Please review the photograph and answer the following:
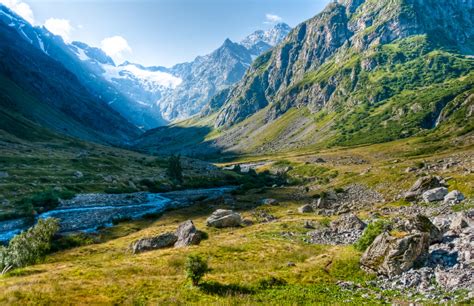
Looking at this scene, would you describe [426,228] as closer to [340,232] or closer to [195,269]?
[340,232]

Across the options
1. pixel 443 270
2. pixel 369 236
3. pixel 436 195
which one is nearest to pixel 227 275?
pixel 369 236

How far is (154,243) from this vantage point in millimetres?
A: 56688

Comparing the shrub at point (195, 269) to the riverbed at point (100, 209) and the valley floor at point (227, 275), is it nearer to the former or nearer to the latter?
the valley floor at point (227, 275)

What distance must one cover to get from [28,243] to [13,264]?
10.7ft

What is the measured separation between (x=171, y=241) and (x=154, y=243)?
2.89m

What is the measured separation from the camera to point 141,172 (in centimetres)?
18712

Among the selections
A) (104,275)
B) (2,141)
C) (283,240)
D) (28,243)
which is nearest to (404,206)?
(283,240)

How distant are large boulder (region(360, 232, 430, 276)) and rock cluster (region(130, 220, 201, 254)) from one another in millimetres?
30687

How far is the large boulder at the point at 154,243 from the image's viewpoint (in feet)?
183

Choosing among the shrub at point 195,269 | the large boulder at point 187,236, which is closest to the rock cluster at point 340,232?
the large boulder at point 187,236

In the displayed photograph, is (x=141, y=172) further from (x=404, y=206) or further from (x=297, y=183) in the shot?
(x=404, y=206)

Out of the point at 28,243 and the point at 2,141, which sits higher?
the point at 2,141

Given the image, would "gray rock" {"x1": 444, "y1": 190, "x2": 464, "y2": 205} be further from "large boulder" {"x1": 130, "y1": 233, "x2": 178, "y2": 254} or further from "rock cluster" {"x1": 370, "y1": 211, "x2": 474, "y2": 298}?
"large boulder" {"x1": 130, "y1": 233, "x2": 178, "y2": 254}

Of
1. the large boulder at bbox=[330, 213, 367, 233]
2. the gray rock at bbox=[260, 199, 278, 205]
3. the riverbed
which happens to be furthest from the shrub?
the gray rock at bbox=[260, 199, 278, 205]
